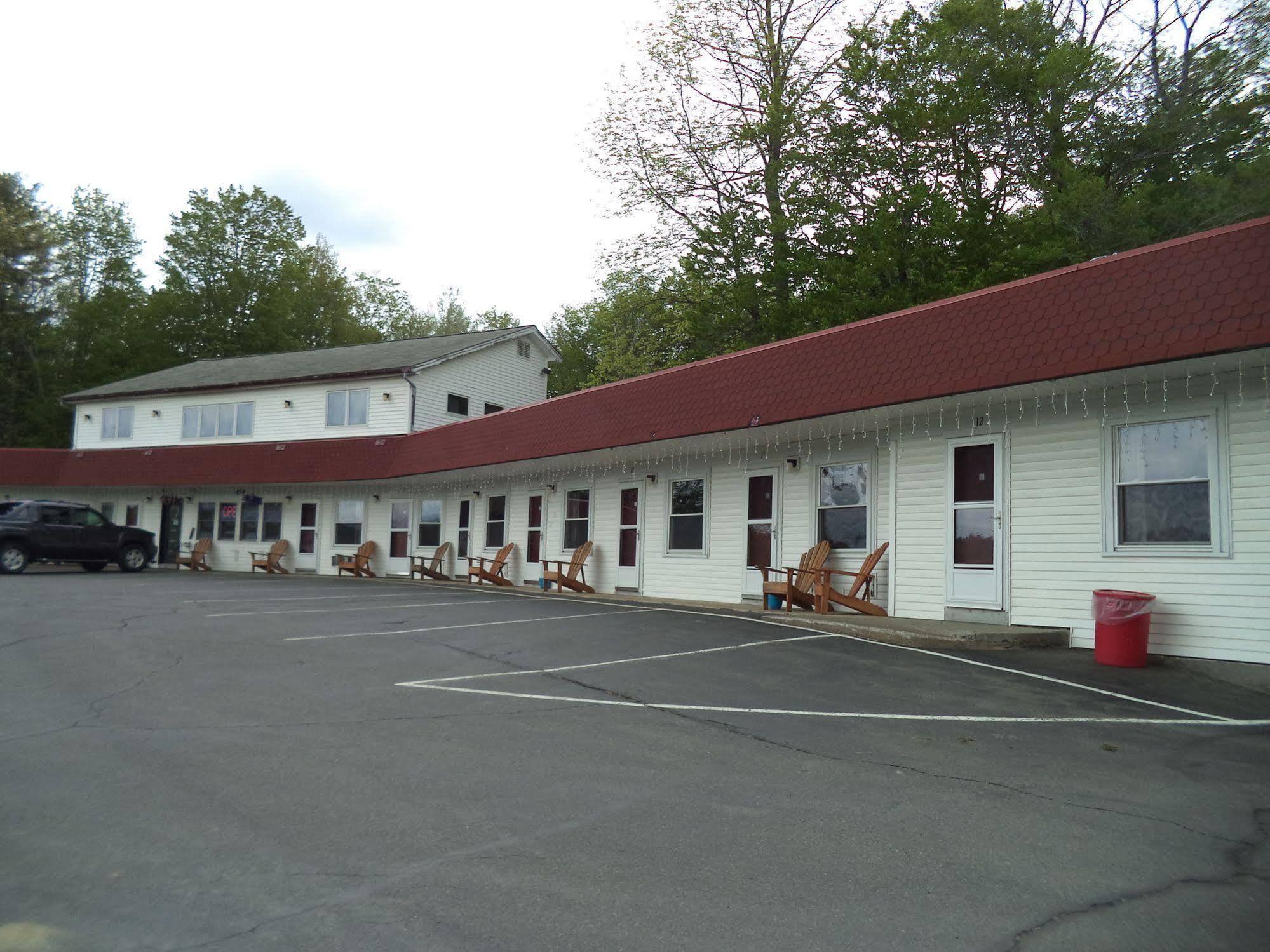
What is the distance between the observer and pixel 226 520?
30.4 m

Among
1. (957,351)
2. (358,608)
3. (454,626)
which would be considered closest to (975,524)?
(957,351)

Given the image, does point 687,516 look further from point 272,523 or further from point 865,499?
point 272,523

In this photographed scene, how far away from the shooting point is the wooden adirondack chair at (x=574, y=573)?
18.3 meters

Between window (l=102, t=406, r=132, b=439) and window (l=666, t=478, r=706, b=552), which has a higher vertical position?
window (l=102, t=406, r=132, b=439)

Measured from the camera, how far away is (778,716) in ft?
22.7

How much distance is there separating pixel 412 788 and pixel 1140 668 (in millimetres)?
7547

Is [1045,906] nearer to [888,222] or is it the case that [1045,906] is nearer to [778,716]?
[778,716]

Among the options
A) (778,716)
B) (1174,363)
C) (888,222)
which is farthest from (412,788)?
(888,222)

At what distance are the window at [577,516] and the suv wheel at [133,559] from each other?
15.0 meters

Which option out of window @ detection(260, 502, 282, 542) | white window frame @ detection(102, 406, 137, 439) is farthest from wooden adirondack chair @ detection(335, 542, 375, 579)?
white window frame @ detection(102, 406, 137, 439)

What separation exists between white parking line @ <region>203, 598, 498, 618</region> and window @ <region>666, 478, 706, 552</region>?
139 inches

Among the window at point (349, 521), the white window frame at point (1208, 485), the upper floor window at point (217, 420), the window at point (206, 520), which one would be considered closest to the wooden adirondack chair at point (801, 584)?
the white window frame at point (1208, 485)

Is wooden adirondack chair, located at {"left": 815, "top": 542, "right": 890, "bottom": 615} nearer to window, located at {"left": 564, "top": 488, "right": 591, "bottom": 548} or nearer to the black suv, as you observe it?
window, located at {"left": 564, "top": 488, "right": 591, "bottom": 548}

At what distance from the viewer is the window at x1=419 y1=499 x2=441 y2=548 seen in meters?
24.7
